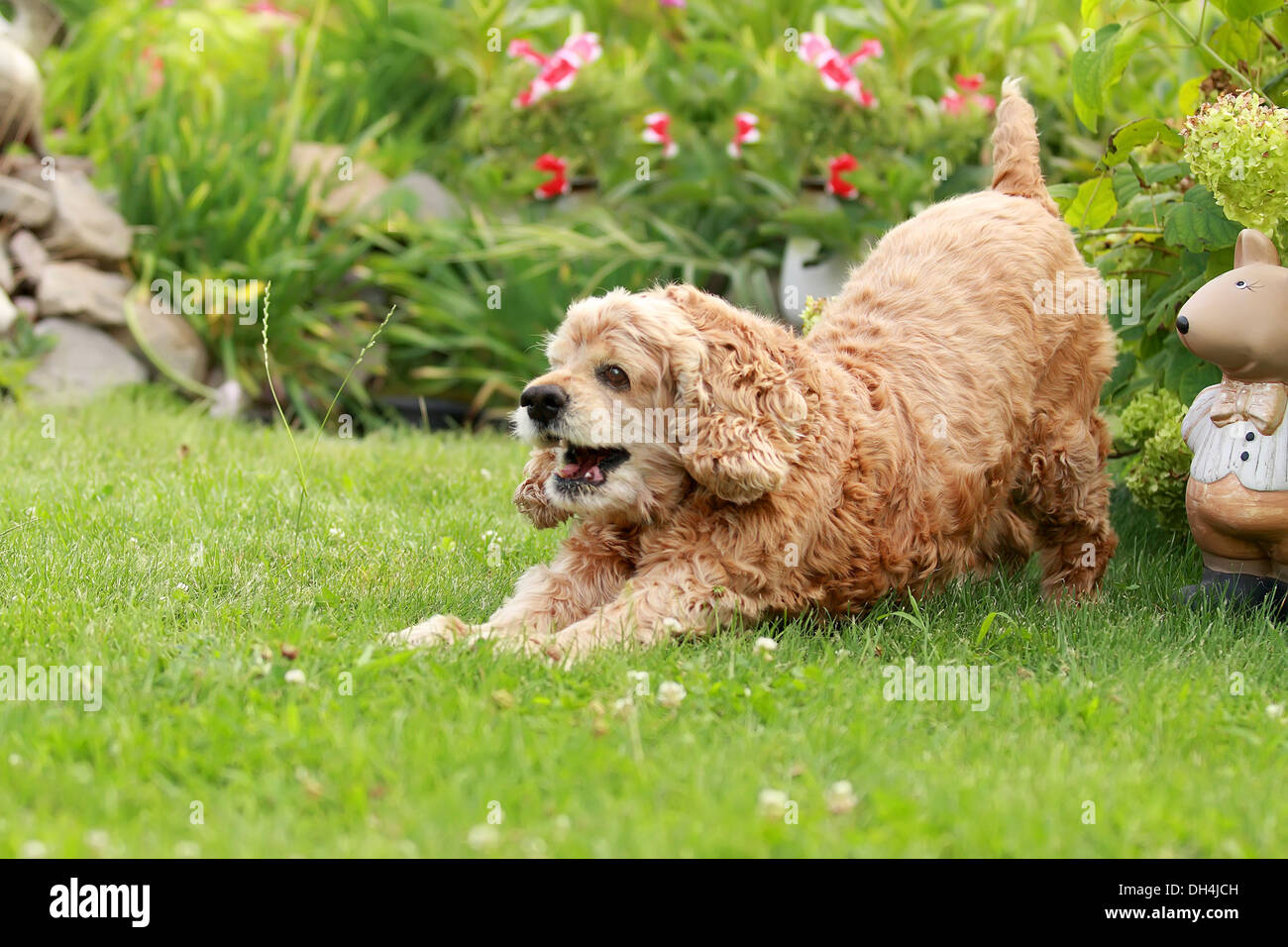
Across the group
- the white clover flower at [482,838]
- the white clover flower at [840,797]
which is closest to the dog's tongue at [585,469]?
the white clover flower at [840,797]

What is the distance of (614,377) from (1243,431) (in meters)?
1.90

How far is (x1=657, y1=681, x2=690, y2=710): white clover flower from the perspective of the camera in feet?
10.4

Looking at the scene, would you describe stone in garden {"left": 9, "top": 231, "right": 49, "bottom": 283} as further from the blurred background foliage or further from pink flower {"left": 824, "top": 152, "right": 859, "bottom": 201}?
pink flower {"left": 824, "top": 152, "right": 859, "bottom": 201}

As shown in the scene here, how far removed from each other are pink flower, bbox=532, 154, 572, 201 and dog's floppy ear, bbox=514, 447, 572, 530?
4355mm

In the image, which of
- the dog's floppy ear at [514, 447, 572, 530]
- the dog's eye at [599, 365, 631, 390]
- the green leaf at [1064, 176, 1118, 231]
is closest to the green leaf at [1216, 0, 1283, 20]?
the green leaf at [1064, 176, 1118, 231]

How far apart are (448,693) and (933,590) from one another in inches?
71.4

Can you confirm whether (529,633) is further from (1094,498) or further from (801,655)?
(1094,498)

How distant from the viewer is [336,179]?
8.36 meters

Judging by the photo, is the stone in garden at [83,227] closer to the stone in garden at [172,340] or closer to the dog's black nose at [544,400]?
the stone in garden at [172,340]

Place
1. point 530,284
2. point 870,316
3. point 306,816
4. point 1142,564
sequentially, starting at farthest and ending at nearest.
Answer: point 530,284, point 1142,564, point 870,316, point 306,816

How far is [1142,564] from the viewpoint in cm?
496

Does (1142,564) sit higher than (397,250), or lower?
lower

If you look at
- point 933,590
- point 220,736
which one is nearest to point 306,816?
point 220,736

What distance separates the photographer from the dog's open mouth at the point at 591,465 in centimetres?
382
